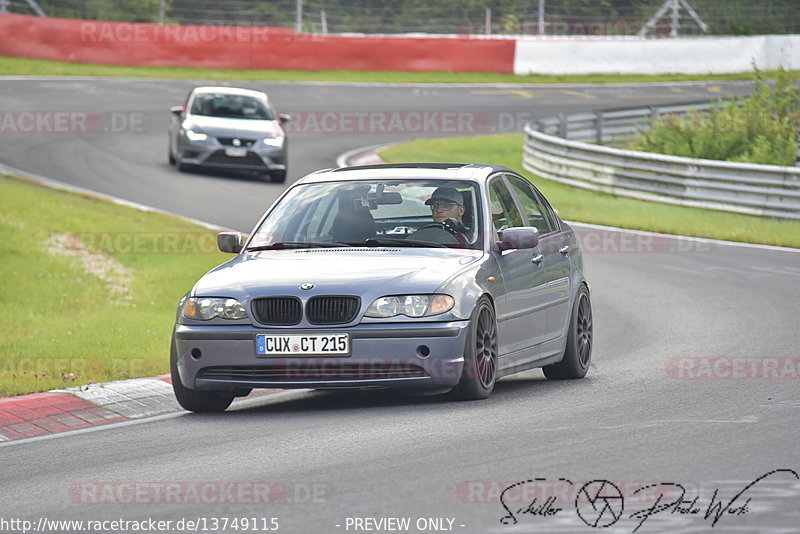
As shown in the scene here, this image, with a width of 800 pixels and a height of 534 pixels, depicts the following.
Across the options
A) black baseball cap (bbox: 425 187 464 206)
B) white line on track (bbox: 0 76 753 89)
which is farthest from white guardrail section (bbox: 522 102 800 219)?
black baseball cap (bbox: 425 187 464 206)

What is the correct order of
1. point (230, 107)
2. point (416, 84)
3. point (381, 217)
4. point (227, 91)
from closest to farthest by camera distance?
point (381, 217) → point (230, 107) → point (227, 91) → point (416, 84)

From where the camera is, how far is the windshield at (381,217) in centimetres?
950

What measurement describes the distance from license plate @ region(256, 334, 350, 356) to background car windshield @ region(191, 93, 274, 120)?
18.7 meters

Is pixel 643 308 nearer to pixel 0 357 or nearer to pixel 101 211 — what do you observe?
pixel 0 357

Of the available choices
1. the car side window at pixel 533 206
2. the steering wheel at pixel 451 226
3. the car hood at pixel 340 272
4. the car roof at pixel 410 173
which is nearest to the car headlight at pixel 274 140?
the car side window at pixel 533 206

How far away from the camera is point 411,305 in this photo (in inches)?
336

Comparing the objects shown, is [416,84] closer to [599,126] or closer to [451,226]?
[599,126]

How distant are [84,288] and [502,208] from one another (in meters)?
6.78

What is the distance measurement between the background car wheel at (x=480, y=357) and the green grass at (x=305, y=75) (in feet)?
112

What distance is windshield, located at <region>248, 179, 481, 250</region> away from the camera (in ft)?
31.2

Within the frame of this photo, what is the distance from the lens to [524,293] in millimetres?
9711

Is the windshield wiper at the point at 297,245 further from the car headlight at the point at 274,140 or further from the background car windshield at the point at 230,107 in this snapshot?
the background car windshield at the point at 230,107

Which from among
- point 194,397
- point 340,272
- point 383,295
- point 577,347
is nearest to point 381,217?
point 340,272

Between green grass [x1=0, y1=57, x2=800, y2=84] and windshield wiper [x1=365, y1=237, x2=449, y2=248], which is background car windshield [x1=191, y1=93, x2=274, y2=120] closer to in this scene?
green grass [x1=0, y1=57, x2=800, y2=84]
